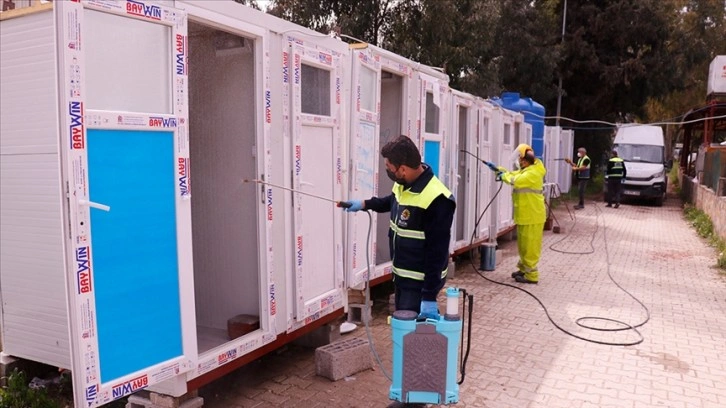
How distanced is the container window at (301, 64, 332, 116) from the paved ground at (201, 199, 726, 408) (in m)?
2.24

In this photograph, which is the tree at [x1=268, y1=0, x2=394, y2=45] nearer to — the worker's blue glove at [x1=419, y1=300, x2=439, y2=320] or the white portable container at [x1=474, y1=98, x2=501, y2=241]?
the white portable container at [x1=474, y1=98, x2=501, y2=241]

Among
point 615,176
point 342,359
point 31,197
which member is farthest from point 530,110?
point 31,197

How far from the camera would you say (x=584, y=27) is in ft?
69.6

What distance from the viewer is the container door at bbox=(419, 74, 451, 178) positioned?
21.4ft

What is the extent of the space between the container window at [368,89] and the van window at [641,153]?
Result: 51.2 feet

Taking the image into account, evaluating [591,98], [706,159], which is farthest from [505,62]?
[706,159]

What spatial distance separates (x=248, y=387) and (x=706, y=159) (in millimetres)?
15774

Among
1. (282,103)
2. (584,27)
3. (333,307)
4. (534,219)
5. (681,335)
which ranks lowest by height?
(681,335)

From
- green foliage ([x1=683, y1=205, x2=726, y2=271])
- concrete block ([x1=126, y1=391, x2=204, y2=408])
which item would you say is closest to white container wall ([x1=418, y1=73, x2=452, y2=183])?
concrete block ([x1=126, y1=391, x2=204, y2=408])

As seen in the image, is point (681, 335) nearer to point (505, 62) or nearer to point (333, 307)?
point (333, 307)

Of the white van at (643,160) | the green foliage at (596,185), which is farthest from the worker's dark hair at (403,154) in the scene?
the green foliage at (596,185)

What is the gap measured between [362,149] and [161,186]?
A: 8.34 ft

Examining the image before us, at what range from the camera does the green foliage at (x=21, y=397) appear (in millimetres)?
3834

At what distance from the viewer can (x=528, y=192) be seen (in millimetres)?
7617
